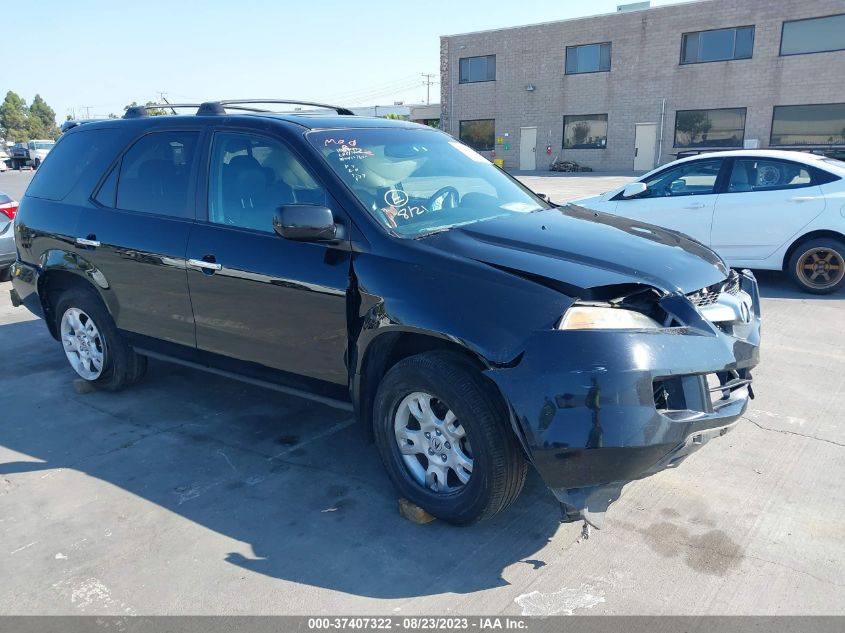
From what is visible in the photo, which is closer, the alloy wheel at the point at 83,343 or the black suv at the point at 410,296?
the black suv at the point at 410,296

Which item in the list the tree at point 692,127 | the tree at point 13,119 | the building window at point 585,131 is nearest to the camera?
Answer: the tree at point 692,127

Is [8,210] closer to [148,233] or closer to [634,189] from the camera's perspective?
[148,233]

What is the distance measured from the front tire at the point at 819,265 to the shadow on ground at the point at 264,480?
5589 millimetres

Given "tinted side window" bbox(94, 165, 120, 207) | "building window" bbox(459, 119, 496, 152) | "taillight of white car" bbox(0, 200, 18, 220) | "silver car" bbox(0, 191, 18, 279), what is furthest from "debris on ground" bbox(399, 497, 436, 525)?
"building window" bbox(459, 119, 496, 152)

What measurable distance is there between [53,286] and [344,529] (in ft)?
11.4

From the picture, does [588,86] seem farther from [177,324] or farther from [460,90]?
[177,324]

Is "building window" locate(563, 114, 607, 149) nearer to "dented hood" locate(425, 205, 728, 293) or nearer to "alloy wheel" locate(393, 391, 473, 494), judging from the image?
"dented hood" locate(425, 205, 728, 293)

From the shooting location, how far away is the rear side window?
4.97 m

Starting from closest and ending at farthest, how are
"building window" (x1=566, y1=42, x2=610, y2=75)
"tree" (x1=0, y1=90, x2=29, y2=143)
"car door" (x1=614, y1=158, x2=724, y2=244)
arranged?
1. "car door" (x1=614, y1=158, x2=724, y2=244)
2. "building window" (x1=566, y1=42, x2=610, y2=75)
3. "tree" (x1=0, y1=90, x2=29, y2=143)

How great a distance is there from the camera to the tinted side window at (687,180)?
8.05 meters

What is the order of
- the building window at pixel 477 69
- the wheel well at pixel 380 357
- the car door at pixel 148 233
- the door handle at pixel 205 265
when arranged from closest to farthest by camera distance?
the wheel well at pixel 380 357 < the door handle at pixel 205 265 < the car door at pixel 148 233 < the building window at pixel 477 69

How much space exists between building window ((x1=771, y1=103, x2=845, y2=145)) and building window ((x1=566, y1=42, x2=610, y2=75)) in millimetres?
9030

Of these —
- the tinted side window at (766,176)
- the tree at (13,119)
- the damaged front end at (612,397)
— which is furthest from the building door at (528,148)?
the tree at (13,119)

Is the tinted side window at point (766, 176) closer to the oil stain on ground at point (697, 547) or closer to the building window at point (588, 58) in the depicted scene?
the oil stain on ground at point (697, 547)
